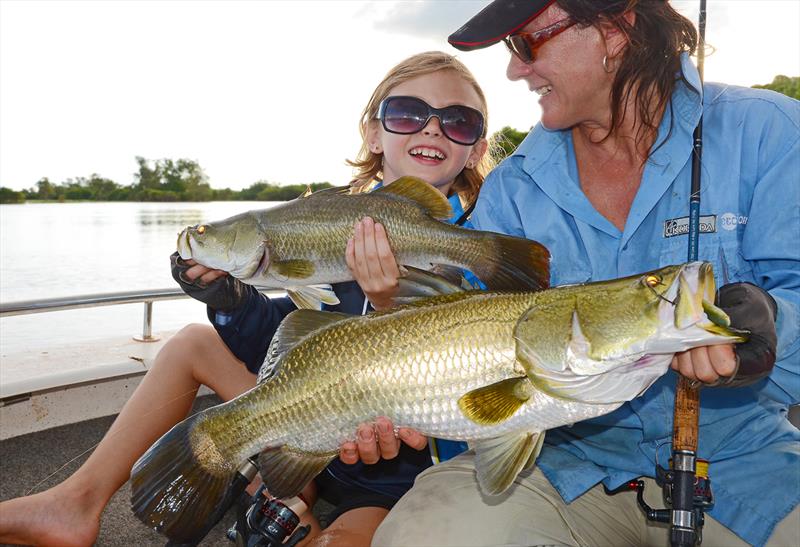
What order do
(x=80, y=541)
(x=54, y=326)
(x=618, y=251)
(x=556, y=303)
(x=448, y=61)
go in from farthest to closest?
(x=54, y=326)
(x=448, y=61)
(x=80, y=541)
(x=618, y=251)
(x=556, y=303)

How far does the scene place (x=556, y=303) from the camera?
178cm

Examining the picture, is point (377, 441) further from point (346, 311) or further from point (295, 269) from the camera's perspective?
point (346, 311)

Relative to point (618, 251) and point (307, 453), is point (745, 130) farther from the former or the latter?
point (307, 453)

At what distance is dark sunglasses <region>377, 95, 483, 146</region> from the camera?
10.7 feet

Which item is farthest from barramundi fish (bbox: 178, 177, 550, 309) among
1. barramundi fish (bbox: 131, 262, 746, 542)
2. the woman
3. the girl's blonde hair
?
the girl's blonde hair

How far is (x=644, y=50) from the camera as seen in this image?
241 cm

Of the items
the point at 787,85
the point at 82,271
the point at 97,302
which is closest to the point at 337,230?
the point at 97,302

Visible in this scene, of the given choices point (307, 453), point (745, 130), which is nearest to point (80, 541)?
point (307, 453)

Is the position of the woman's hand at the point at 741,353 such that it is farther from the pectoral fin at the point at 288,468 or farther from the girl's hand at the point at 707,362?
the pectoral fin at the point at 288,468

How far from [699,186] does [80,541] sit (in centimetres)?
273

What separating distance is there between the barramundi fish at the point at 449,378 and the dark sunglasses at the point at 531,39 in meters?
1.04

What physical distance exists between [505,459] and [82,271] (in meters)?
14.6

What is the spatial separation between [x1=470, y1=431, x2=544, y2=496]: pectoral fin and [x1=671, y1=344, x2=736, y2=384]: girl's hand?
0.43 m

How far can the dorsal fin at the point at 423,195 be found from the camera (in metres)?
2.75
